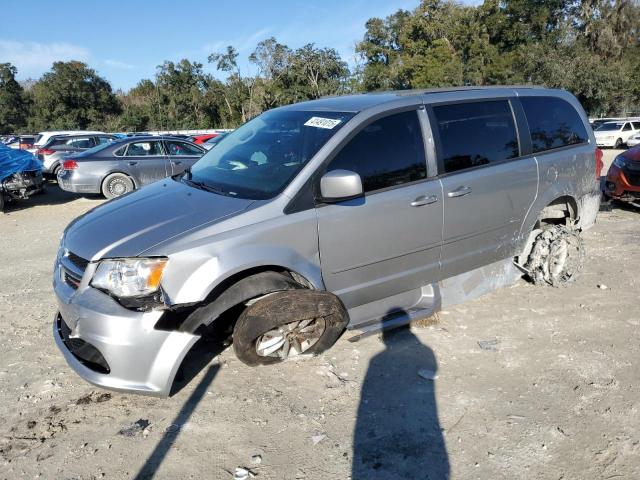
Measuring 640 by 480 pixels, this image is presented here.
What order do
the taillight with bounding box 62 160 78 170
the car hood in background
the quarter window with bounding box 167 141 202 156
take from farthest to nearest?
the quarter window with bounding box 167 141 202 156 < the taillight with bounding box 62 160 78 170 < the car hood in background

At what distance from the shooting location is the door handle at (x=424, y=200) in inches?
145

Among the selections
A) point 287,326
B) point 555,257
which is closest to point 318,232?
point 287,326

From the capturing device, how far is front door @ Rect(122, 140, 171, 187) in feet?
37.5

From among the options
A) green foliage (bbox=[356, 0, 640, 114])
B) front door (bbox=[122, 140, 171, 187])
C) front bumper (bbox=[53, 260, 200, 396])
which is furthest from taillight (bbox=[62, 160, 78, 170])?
green foliage (bbox=[356, 0, 640, 114])

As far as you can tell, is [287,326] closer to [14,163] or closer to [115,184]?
[115,184]

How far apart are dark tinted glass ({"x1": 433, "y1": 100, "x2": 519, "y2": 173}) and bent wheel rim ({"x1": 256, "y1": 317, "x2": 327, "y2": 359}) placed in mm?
1603

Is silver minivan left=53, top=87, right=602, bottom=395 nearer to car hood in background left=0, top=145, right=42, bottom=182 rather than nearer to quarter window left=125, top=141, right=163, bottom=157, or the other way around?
quarter window left=125, top=141, right=163, bottom=157

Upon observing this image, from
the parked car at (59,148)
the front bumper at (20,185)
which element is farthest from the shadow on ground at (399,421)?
the parked car at (59,148)

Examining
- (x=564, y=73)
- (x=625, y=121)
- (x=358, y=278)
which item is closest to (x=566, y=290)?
(x=358, y=278)

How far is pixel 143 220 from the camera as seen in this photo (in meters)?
3.21

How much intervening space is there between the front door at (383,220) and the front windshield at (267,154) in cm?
25

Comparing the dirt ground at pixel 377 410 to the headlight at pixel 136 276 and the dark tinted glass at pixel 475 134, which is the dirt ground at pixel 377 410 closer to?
the headlight at pixel 136 276

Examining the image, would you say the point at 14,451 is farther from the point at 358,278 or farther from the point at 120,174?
the point at 120,174

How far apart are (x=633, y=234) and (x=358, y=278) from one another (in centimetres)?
543
